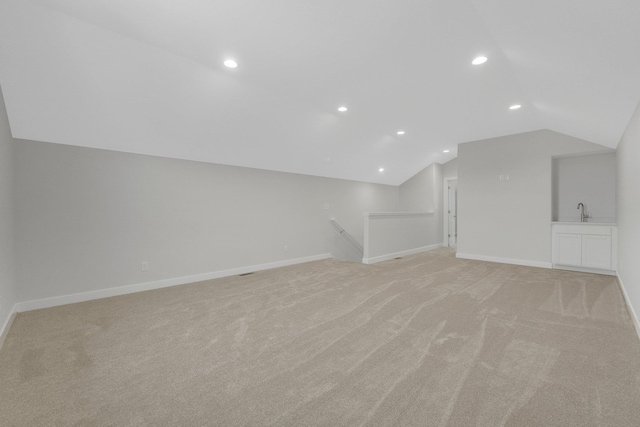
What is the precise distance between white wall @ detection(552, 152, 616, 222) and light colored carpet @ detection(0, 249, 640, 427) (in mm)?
2322

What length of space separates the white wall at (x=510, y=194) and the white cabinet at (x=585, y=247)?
160mm

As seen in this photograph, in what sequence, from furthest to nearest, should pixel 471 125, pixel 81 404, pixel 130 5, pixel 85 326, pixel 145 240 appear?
1. pixel 471 125
2. pixel 145 240
3. pixel 85 326
4. pixel 130 5
5. pixel 81 404

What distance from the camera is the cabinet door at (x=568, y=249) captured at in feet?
15.8

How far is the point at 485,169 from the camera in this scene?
19.7 feet

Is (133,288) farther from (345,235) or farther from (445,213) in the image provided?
(445,213)

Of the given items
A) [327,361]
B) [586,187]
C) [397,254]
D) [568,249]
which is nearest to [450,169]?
[586,187]

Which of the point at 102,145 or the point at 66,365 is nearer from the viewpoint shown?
the point at 66,365

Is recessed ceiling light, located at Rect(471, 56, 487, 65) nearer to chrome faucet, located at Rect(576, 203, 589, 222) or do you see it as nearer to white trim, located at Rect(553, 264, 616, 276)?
chrome faucet, located at Rect(576, 203, 589, 222)

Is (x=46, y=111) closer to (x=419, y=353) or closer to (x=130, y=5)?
(x=130, y=5)

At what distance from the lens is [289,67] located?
9.92 feet

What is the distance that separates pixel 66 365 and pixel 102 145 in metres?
2.72

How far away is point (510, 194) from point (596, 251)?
5.44 feet

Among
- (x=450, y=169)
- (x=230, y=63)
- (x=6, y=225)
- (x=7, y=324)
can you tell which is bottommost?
(x=7, y=324)

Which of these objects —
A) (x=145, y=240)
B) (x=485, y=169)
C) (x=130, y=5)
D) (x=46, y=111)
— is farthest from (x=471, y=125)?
(x=46, y=111)
